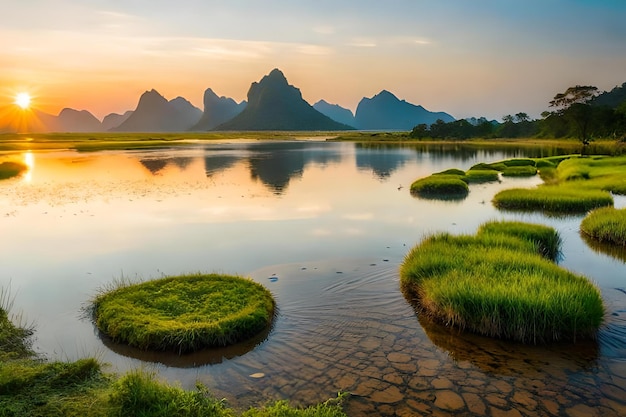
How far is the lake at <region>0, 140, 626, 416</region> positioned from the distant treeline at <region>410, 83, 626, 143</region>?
8208 centimetres

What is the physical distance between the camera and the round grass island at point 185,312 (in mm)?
11266

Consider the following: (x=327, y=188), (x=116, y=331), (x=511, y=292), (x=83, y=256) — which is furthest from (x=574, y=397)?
(x=327, y=188)

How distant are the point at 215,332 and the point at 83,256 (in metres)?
11.6

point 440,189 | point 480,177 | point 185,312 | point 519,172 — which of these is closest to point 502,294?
point 185,312

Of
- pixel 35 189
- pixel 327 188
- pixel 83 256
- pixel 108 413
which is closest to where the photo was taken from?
pixel 108 413

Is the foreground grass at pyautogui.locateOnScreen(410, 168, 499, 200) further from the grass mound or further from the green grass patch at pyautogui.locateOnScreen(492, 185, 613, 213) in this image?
the grass mound

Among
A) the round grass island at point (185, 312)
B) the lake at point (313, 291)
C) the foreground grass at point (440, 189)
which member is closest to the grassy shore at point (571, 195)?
the lake at point (313, 291)

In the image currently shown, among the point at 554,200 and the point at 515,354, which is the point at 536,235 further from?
the point at 554,200

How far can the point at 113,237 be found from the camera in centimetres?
2344

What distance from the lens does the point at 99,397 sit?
8.05 metres

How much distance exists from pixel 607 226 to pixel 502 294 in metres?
13.4

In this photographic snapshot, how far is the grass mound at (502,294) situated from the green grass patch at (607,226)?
7342mm

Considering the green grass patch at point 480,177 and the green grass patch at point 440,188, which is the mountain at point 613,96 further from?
the green grass patch at point 440,188

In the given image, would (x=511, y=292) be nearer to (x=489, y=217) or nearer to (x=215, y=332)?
(x=215, y=332)
